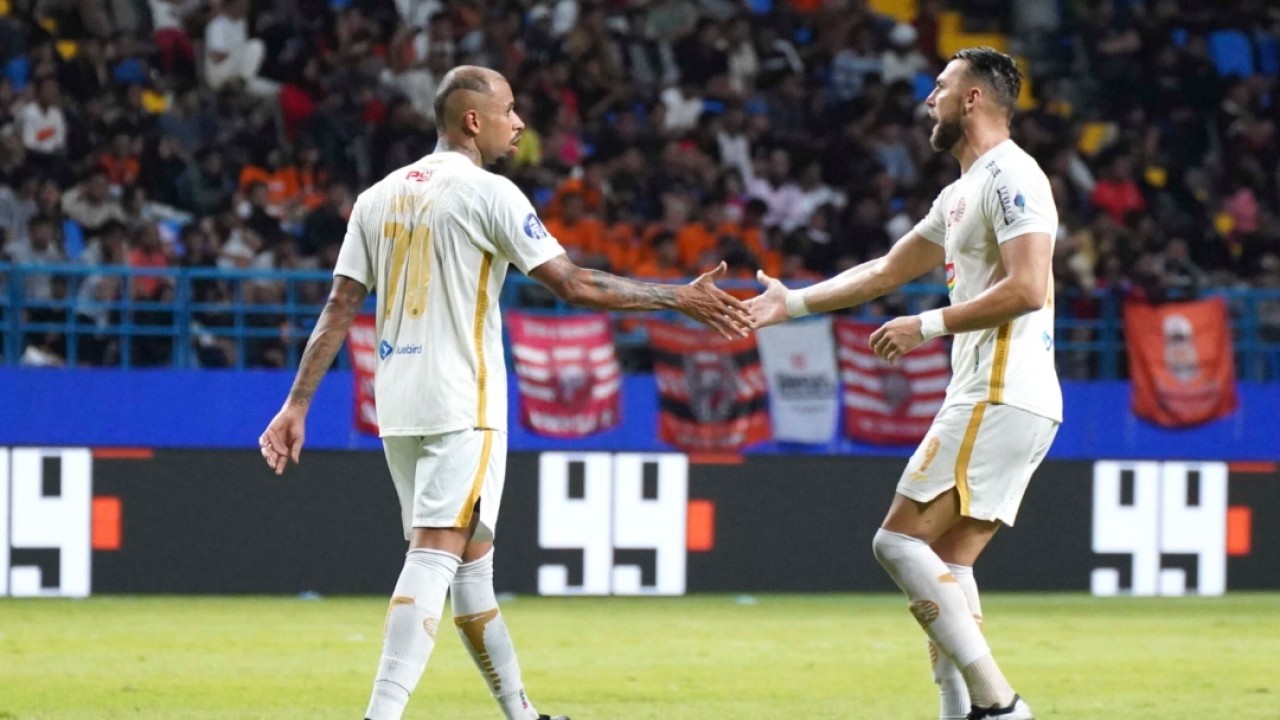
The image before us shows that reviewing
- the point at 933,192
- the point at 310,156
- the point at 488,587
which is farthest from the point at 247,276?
the point at 488,587

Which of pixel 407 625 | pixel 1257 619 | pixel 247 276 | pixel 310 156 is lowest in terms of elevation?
pixel 1257 619

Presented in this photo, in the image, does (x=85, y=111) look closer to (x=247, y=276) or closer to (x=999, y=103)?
(x=247, y=276)

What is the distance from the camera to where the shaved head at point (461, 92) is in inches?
239

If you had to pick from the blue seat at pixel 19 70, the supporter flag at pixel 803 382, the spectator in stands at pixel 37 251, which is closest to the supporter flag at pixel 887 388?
the supporter flag at pixel 803 382

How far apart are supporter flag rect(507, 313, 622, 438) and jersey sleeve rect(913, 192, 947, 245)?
792 cm

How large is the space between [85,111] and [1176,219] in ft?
31.5

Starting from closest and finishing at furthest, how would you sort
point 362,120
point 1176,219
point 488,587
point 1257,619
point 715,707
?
1. point 488,587
2. point 715,707
3. point 1257,619
4. point 362,120
5. point 1176,219

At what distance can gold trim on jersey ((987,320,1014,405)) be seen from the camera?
6.14 meters

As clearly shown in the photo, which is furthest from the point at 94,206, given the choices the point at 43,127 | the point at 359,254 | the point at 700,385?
the point at 359,254

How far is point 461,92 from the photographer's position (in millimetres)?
6059

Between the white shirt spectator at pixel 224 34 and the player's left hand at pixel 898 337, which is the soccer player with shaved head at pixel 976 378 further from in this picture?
the white shirt spectator at pixel 224 34

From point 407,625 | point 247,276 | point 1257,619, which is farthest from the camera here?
point 247,276

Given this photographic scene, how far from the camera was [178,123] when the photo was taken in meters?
16.2

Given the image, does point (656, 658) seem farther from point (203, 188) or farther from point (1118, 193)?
point (1118, 193)
